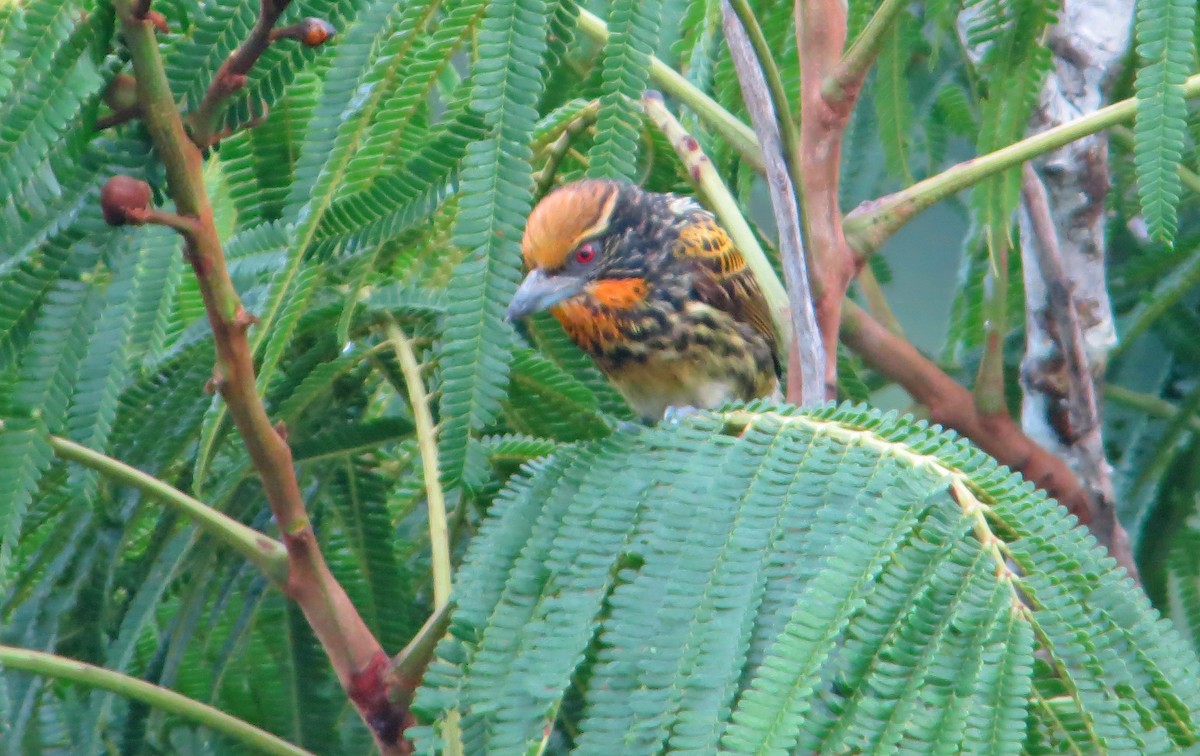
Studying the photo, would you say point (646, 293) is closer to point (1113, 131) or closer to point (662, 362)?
point (662, 362)

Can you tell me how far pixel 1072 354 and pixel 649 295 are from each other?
0.88 metres

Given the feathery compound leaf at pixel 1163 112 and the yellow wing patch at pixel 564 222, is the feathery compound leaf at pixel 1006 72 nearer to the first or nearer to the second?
the feathery compound leaf at pixel 1163 112

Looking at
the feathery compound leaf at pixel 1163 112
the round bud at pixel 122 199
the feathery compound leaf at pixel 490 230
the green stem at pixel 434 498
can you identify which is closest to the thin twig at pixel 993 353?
the feathery compound leaf at pixel 1163 112

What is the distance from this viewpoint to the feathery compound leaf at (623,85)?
1.76m

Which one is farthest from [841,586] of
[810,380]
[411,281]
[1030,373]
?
[1030,373]

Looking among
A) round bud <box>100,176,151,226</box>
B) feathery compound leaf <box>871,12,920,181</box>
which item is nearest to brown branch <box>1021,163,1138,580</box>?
feathery compound leaf <box>871,12,920,181</box>

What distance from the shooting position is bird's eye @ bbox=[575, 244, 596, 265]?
2942mm

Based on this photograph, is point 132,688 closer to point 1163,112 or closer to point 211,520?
point 211,520

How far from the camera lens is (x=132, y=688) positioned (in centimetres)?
188

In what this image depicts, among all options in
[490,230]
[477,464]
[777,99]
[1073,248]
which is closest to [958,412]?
[1073,248]

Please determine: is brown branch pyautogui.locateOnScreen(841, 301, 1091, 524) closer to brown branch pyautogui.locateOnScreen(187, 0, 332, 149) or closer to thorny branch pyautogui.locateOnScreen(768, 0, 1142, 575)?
thorny branch pyautogui.locateOnScreen(768, 0, 1142, 575)

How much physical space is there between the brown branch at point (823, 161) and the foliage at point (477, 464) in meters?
0.20

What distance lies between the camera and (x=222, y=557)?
2.39 metres

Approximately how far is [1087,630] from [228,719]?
115 centimetres
